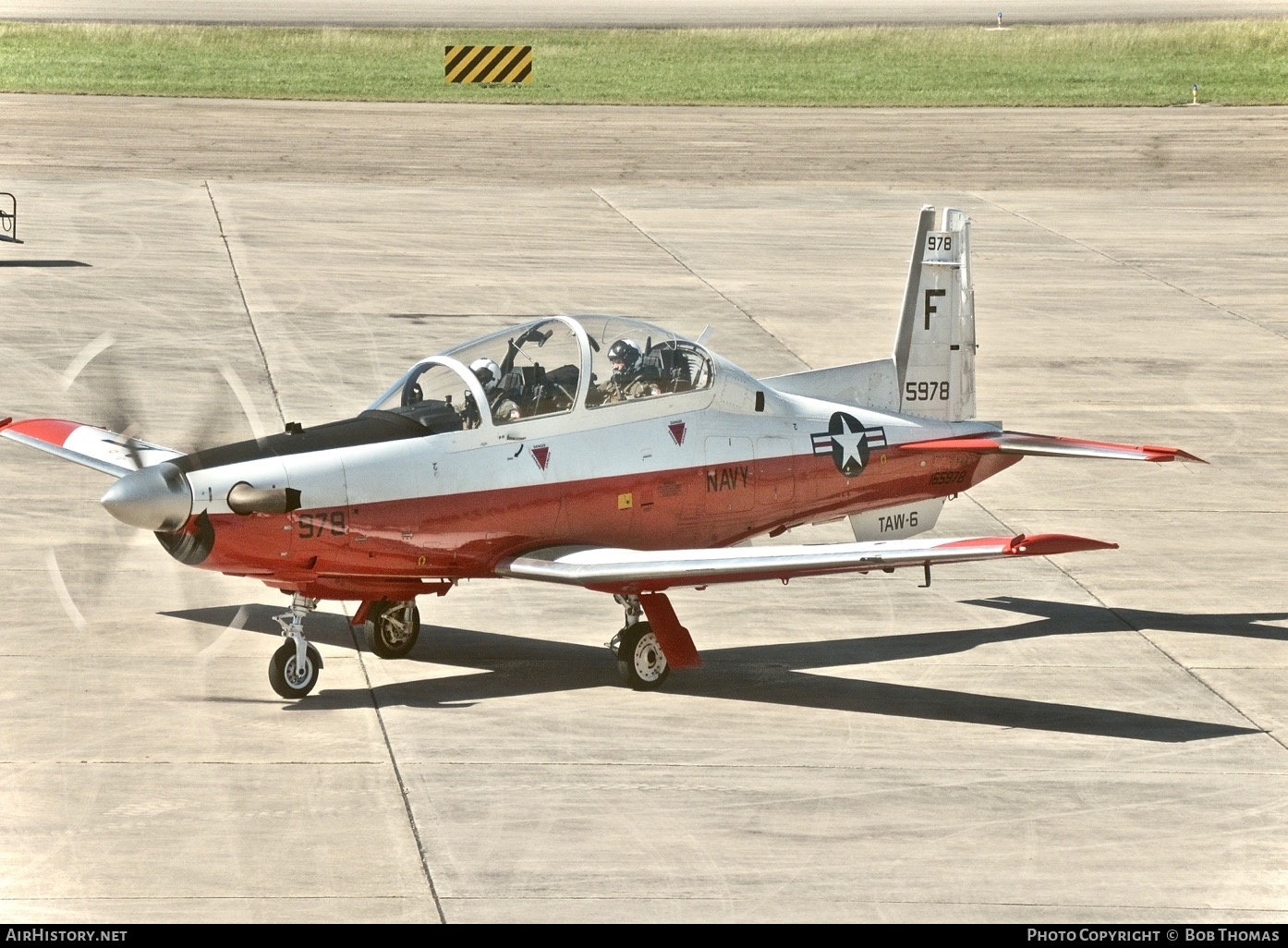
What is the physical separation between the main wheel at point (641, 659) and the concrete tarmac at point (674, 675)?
0.17m

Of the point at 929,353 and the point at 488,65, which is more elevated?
the point at 488,65

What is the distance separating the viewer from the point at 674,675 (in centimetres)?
1462

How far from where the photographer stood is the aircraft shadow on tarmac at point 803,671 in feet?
44.7

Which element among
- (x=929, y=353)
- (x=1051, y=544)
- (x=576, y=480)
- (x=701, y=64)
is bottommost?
(x=1051, y=544)

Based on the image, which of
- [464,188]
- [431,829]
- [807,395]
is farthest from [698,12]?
[431,829]

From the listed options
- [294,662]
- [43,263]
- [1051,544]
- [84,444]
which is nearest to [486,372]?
[294,662]

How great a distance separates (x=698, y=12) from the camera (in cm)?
6675

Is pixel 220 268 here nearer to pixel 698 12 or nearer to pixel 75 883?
pixel 75 883

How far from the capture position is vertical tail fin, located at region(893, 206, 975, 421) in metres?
16.8

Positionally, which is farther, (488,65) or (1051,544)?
(488,65)

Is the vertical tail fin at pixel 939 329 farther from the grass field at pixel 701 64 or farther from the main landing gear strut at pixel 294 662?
the grass field at pixel 701 64

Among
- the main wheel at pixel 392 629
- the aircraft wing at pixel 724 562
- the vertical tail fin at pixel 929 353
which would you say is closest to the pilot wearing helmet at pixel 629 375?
the aircraft wing at pixel 724 562

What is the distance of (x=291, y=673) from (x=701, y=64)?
44.0m

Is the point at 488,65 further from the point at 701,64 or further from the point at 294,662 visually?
the point at 294,662
